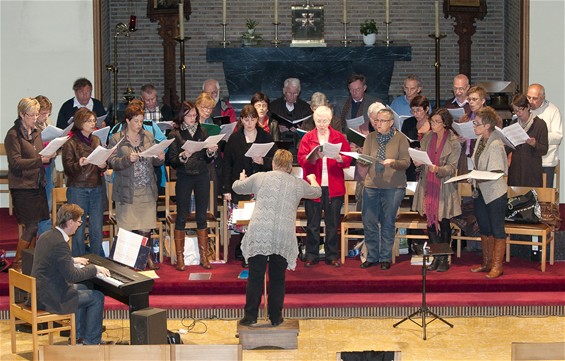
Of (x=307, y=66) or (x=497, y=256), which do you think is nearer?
(x=497, y=256)

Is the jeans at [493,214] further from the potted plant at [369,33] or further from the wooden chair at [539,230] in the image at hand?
the potted plant at [369,33]

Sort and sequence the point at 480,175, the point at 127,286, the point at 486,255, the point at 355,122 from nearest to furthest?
the point at 127,286 < the point at 480,175 < the point at 486,255 < the point at 355,122

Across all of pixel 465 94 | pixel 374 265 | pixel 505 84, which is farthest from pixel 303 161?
pixel 505 84

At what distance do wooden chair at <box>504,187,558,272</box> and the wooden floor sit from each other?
0.90m

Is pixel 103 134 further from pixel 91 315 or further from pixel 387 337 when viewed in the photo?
pixel 387 337

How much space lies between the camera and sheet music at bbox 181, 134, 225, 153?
383 inches

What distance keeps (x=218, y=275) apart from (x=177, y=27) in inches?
237

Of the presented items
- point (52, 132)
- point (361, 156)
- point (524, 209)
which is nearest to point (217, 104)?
point (52, 132)

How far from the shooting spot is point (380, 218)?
10328 millimetres

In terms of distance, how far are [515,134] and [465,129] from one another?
452mm

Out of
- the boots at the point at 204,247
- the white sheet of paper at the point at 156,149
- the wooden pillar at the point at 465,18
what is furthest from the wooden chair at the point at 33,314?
the wooden pillar at the point at 465,18

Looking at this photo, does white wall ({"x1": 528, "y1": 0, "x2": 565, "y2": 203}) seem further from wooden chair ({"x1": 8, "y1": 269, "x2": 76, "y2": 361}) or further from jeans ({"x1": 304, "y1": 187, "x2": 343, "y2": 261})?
wooden chair ({"x1": 8, "y1": 269, "x2": 76, "y2": 361})

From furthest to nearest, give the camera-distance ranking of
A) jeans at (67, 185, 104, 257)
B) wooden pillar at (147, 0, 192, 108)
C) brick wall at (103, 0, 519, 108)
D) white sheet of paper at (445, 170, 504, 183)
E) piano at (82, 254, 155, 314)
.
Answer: brick wall at (103, 0, 519, 108) < wooden pillar at (147, 0, 192, 108) < jeans at (67, 185, 104, 257) < white sheet of paper at (445, 170, 504, 183) < piano at (82, 254, 155, 314)

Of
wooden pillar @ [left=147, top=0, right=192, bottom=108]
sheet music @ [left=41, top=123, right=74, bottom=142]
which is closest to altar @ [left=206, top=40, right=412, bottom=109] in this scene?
wooden pillar @ [left=147, top=0, right=192, bottom=108]
